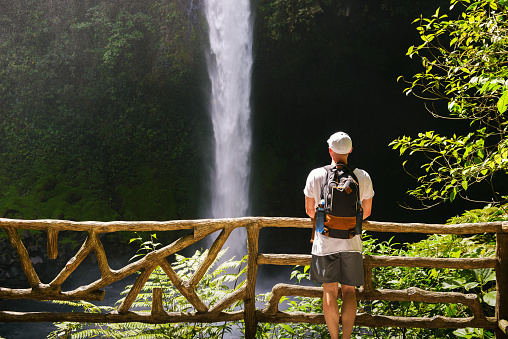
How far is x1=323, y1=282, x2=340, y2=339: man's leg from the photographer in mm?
2715

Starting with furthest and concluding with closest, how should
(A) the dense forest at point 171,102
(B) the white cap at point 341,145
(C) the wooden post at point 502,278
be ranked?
1. (A) the dense forest at point 171,102
2. (C) the wooden post at point 502,278
3. (B) the white cap at point 341,145

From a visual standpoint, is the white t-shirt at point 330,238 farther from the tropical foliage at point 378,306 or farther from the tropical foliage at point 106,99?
the tropical foliage at point 106,99

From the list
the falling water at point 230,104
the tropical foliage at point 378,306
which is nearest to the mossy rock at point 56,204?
the falling water at point 230,104

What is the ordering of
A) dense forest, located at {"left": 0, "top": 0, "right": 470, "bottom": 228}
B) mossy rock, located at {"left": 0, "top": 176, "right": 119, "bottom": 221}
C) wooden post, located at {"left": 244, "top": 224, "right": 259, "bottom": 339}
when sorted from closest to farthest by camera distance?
wooden post, located at {"left": 244, "top": 224, "right": 259, "bottom": 339} → mossy rock, located at {"left": 0, "top": 176, "right": 119, "bottom": 221} → dense forest, located at {"left": 0, "top": 0, "right": 470, "bottom": 228}

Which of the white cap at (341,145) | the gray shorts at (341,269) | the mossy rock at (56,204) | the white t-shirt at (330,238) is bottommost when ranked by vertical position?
the mossy rock at (56,204)

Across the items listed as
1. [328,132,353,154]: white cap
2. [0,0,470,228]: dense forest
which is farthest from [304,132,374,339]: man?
[0,0,470,228]: dense forest

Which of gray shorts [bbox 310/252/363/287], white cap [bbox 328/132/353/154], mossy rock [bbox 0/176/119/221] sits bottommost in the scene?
mossy rock [bbox 0/176/119/221]

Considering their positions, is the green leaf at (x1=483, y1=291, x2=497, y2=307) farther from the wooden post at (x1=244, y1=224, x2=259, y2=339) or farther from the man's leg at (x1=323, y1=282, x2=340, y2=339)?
the wooden post at (x1=244, y1=224, x2=259, y2=339)

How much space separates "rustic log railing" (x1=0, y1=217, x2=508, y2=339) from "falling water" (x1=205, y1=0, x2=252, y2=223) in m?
9.88

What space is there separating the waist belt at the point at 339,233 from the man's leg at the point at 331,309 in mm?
367

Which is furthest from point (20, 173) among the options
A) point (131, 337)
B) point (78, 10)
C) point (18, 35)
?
point (131, 337)

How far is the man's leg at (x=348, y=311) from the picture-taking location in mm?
2697

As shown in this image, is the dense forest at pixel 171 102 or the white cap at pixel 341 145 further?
the dense forest at pixel 171 102

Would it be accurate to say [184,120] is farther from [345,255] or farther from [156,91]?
[345,255]
